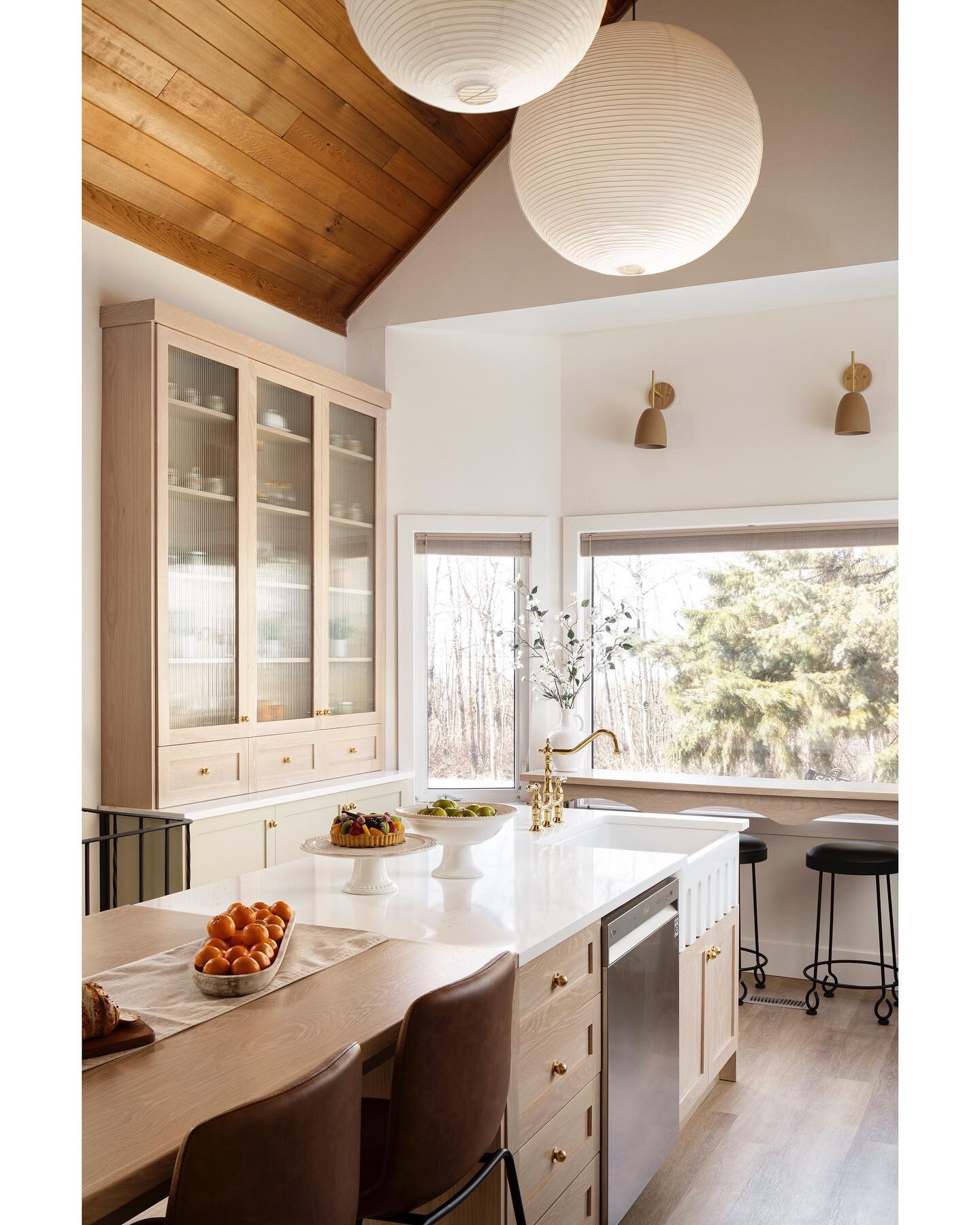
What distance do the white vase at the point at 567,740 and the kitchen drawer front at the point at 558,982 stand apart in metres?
2.52

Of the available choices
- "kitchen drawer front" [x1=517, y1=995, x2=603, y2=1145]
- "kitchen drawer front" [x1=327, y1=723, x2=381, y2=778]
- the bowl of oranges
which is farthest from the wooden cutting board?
"kitchen drawer front" [x1=327, y1=723, x2=381, y2=778]

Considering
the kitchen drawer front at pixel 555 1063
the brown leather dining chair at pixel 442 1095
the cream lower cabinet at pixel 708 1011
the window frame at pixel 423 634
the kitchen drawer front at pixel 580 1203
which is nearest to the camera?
the brown leather dining chair at pixel 442 1095

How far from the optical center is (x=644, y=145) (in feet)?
6.35

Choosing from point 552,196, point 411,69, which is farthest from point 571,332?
point 411,69

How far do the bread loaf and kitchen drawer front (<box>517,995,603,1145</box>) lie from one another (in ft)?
2.57

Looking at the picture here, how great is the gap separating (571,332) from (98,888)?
3.26 m

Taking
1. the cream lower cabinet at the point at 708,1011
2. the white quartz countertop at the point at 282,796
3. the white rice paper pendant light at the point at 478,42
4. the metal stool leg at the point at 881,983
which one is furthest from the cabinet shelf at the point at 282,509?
the metal stool leg at the point at 881,983

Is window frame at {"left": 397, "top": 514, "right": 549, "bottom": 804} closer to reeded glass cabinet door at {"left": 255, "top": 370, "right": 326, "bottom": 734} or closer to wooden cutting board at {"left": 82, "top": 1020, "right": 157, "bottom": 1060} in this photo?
reeded glass cabinet door at {"left": 255, "top": 370, "right": 326, "bottom": 734}

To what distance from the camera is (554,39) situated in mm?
1625

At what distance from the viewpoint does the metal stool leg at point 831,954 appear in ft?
13.5

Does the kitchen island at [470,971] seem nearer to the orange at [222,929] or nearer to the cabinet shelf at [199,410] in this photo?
the orange at [222,929]

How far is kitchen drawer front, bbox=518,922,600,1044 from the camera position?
1855mm
